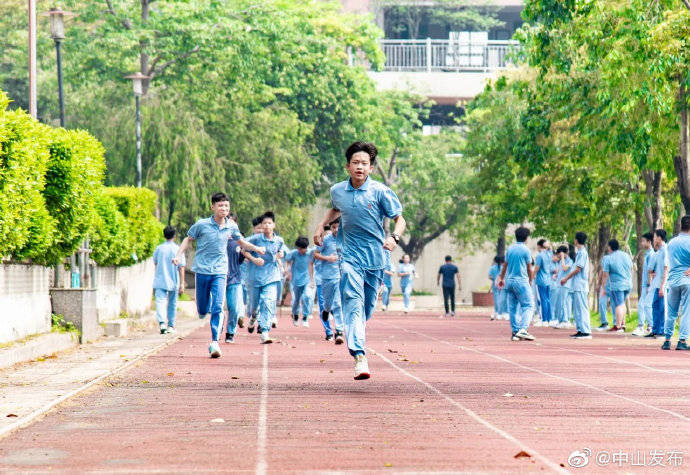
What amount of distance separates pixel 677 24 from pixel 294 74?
93.7ft

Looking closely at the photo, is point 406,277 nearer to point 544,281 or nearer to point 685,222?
point 544,281

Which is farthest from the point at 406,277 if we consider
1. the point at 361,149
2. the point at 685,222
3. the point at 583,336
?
the point at 361,149

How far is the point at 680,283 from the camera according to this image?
62.0 ft

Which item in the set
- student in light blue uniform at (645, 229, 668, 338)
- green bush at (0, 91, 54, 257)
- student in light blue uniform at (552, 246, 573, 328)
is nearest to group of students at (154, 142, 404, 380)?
green bush at (0, 91, 54, 257)

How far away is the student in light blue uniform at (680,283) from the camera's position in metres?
18.8

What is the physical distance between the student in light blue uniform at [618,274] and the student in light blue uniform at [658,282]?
5.23 feet

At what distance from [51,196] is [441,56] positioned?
152 ft

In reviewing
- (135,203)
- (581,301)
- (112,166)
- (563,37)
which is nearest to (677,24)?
(563,37)

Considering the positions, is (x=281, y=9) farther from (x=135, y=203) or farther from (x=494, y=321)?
(x=135, y=203)

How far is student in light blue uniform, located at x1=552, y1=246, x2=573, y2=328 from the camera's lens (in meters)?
29.6

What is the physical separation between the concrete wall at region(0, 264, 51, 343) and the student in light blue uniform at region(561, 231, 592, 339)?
985 centimetres

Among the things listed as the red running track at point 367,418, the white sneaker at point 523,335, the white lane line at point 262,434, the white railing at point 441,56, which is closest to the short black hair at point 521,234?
the white sneaker at point 523,335

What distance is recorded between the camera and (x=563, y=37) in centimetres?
2445

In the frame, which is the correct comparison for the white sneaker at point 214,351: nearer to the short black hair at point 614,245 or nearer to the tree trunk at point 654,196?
the short black hair at point 614,245
